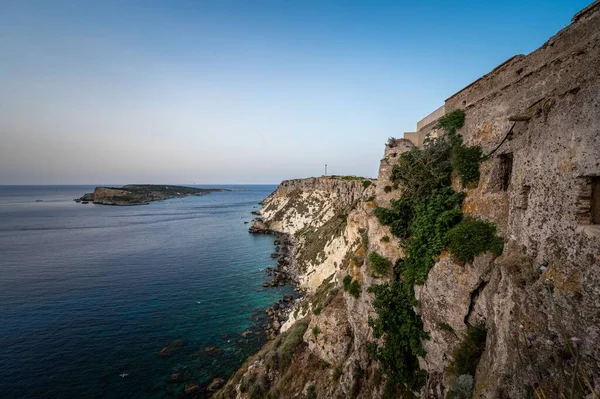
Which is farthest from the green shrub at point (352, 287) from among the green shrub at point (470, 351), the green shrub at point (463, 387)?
the green shrub at point (463, 387)

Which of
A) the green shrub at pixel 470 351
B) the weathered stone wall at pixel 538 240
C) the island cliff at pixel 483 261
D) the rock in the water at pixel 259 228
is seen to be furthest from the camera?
the rock in the water at pixel 259 228

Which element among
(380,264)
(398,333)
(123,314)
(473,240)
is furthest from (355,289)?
(123,314)

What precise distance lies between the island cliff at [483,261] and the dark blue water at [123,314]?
788 cm

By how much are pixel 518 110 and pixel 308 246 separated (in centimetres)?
4830

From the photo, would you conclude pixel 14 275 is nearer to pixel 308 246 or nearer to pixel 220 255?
pixel 220 255

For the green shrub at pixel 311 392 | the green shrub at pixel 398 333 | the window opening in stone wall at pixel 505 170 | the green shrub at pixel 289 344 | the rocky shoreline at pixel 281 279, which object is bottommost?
the rocky shoreline at pixel 281 279

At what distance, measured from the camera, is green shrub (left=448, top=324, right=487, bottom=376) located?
10266mm

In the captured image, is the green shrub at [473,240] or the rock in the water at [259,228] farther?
the rock in the water at [259,228]

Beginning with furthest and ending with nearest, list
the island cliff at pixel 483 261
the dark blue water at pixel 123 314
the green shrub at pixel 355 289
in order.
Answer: the dark blue water at pixel 123 314, the green shrub at pixel 355 289, the island cliff at pixel 483 261

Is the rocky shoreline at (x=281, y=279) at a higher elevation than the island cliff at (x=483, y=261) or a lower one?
lower

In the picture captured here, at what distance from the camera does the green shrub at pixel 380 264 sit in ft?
51.3

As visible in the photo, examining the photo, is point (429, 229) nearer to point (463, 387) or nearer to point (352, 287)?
point (463, 387)

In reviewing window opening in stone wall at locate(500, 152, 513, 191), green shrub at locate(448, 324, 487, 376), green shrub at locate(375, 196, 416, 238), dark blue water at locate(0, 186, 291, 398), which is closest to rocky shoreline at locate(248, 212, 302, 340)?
dark blue water at locate(0, 186, 291, 398)

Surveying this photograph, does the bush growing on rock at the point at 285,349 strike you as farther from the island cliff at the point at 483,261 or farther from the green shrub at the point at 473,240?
the green shrub at the point at 473,240
